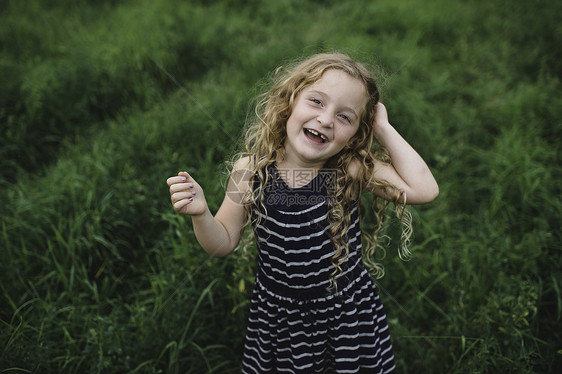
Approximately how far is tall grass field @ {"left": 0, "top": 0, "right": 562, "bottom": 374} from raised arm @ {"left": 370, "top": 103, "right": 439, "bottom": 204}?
251 mm

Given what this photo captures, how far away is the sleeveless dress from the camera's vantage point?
1.49 meters

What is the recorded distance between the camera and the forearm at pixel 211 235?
1416mm

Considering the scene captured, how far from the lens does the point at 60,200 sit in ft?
8.20

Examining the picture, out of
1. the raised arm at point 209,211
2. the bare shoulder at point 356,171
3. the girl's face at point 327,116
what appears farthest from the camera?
the bare shoulder at point 356,171

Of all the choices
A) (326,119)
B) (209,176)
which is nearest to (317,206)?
(326,119)

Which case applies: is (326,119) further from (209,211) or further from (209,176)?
(209,176)

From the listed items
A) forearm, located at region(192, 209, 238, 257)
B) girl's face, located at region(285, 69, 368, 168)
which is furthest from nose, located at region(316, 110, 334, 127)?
forearm, located at region(192, 209, 238, 257)

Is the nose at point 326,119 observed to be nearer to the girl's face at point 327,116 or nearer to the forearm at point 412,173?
the girl's face at point 327,116

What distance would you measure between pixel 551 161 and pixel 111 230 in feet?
10.5

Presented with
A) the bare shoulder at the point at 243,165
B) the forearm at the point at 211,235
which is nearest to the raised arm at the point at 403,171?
the bare shoulder at the point at 243,165

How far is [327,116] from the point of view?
4.66 ft

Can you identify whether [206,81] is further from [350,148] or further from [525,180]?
[525,180]

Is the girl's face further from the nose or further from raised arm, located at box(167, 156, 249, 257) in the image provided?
raised arm, located at box(167, 156, 249, 257)

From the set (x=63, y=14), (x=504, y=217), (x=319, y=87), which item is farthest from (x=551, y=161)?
(x=63, y=14)
